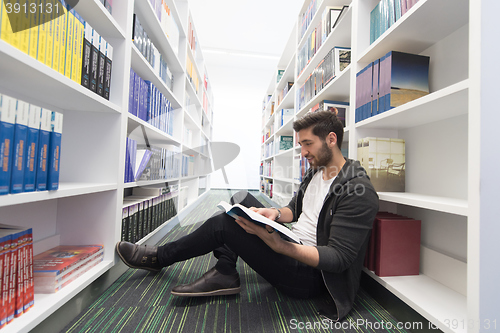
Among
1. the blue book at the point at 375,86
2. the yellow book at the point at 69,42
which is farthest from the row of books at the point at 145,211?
the blue book at the point at 375,86

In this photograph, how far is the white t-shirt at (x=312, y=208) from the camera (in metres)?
1.02

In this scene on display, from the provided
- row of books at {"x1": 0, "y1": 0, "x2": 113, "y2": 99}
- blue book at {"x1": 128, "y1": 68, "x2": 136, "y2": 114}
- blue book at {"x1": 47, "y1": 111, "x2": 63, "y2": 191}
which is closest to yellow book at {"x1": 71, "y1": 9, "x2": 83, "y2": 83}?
row of books at {"x1": 0, "y1": 0, "x2": 113, "y2": 99}

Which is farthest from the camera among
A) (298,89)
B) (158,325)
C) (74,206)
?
(298,89)

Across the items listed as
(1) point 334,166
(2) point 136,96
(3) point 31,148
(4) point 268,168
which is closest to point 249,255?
(1) point 334,166

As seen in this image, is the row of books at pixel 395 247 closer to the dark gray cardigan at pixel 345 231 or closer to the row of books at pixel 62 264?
the dark gray cardigan at pixel 345 231

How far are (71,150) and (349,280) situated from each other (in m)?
1.37

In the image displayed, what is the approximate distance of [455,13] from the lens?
2.67ft

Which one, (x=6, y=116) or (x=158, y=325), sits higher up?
(x=6, y=116)

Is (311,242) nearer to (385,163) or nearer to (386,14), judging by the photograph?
(385,163)

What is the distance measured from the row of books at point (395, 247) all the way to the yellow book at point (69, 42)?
137 centimetres

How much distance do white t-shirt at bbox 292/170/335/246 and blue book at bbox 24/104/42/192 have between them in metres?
1.01

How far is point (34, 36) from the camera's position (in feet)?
2.20

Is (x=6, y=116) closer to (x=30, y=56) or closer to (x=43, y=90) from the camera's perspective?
(x=30, y=56)

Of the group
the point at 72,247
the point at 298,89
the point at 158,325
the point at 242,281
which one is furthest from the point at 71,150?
the point at 298,89
